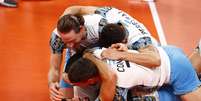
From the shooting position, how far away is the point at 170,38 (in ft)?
18.0

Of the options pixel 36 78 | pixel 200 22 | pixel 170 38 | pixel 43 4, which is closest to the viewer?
pixel 36 78

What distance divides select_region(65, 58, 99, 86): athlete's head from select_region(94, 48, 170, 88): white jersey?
0.17m

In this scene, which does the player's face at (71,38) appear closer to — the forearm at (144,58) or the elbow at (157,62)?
the forearm at (144,58)

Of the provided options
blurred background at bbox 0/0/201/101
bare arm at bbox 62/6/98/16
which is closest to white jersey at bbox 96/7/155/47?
bare arm at bbox 62/6/98/16

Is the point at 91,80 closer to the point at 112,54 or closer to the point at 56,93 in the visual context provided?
the point at 112,54

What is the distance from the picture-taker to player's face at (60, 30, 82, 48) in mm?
3193

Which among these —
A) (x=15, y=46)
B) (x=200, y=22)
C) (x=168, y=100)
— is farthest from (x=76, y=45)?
(x=200, y=22)

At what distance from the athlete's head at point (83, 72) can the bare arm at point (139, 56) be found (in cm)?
22

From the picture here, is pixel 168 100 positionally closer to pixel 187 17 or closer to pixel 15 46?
pixel 15 46

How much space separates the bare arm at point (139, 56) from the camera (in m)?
3.09

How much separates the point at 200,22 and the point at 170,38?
0.82 metres

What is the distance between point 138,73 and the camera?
3.04 metres

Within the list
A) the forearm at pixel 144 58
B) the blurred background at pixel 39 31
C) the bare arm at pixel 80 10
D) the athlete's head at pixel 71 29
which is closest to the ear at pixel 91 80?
the forearm at pixel 144 58

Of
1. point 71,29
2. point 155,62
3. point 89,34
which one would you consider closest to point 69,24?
point 71,29
